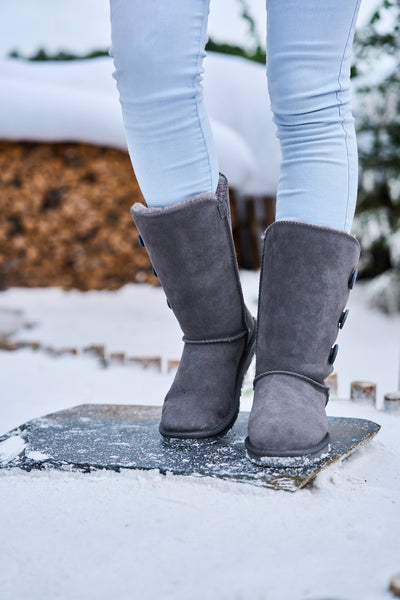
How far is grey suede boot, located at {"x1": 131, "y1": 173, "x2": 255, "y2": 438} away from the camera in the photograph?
33.9 inches

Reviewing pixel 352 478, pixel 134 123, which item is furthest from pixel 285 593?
pixel 134 123

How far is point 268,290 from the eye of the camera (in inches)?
34.0

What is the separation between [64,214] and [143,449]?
83.8 inches

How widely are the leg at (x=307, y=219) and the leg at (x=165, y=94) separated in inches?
4.5

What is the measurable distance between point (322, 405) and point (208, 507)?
0.85ft

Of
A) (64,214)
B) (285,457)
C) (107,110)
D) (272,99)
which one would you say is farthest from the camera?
(64,214)

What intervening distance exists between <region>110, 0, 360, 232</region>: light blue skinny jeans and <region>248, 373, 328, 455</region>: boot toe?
23 centimetres

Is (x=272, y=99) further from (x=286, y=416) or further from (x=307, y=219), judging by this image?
(x=286, y=416)

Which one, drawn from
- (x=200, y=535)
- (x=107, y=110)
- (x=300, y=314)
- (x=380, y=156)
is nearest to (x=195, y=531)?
(x=200, y=535)

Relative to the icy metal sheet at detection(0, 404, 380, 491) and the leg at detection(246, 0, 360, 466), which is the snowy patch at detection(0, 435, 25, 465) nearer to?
the icy metal sheet at detection(0, 404, 380, 491)

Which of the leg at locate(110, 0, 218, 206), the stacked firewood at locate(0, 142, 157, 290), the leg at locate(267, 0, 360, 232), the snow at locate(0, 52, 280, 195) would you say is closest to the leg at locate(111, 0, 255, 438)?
the leg at locate(110, 0, 218, 206)

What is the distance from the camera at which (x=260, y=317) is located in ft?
2.88

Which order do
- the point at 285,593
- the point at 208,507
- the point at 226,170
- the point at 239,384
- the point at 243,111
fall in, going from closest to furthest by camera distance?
the point at 285,593
the point at 208,507
the point at 239,384
the point at 226,170
the point at 243,111

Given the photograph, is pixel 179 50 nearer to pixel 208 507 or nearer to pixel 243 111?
pixel 208 507
